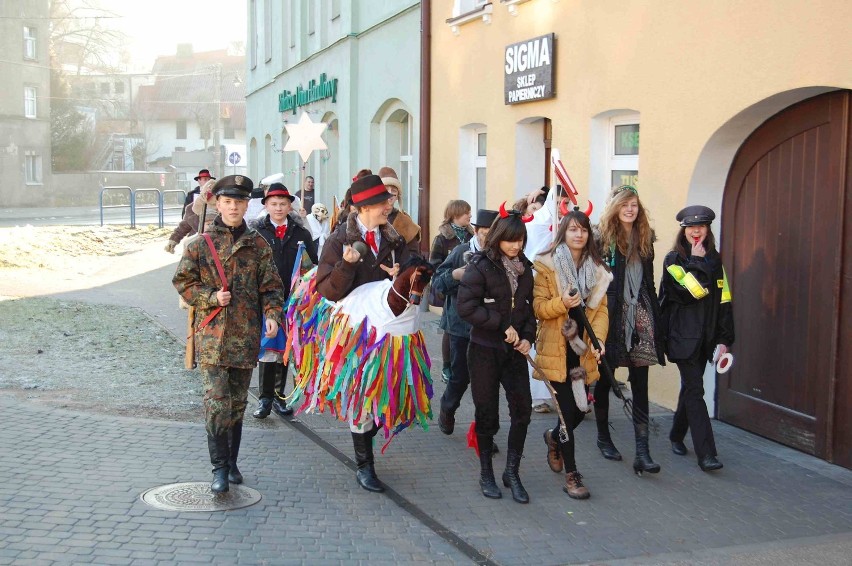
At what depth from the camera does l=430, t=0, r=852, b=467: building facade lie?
6.87 m

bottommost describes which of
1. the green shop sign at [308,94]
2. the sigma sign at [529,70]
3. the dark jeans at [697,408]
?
the dark jeans at [697,408]

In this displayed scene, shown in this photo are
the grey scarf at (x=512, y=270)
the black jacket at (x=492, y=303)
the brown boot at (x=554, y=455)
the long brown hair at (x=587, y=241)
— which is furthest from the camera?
the brown boot at (x=554, y=455)

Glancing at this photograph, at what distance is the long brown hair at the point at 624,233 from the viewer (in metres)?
6.70

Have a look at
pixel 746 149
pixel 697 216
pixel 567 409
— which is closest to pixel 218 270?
pixel 567 409

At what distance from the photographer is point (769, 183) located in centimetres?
761

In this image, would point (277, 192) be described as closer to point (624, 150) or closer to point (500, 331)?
point (500, 331)

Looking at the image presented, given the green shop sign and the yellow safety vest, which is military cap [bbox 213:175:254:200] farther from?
the green shop sign

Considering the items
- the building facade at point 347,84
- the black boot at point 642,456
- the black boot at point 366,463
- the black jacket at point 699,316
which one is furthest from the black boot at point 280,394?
the building facade at point 347,84

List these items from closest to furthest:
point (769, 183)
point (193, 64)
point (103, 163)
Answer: point (769, 183) → point (103, 163) → point (193, 64)

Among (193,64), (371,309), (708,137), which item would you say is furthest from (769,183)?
(193,64)

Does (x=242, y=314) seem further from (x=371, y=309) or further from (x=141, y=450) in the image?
(x=141, y=450)

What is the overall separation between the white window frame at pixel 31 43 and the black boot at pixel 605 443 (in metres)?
51.8

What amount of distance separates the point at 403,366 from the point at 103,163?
217 feet

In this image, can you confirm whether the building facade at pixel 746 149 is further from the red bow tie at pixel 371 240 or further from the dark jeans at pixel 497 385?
the red bow tie at pixel 371 240
